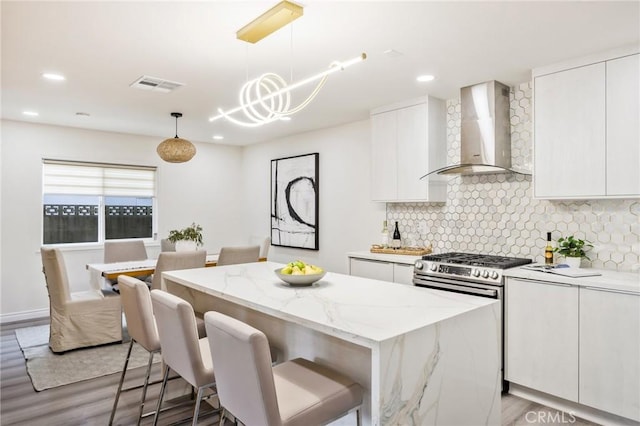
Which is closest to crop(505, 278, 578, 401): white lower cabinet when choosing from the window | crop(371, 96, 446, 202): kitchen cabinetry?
crop(371, 96, 446, 202): kitchen cabinetry

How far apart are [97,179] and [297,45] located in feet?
13.5

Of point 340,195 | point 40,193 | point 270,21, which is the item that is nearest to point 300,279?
point 270,21

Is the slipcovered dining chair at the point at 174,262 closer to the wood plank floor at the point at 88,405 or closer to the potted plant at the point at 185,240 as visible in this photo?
the potted plant at the point at 185,240

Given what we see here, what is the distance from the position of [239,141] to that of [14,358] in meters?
4.01

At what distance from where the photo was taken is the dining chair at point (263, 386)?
4.61 ft

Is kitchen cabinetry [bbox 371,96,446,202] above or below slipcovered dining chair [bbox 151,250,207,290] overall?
above

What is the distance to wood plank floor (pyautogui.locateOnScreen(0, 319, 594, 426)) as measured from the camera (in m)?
2.64

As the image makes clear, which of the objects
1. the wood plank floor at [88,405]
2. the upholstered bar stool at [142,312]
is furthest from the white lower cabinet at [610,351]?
the upholstered bar stool at [142,312]

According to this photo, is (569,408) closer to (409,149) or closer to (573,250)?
(573,250)

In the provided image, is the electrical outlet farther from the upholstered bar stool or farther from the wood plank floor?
the upholstered bar stool

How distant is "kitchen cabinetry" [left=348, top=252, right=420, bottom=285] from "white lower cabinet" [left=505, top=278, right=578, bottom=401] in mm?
926

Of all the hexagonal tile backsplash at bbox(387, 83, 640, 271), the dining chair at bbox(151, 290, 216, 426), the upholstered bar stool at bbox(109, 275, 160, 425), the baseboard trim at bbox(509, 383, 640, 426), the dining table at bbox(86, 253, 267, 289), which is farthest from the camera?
the dining table at bbox(86, 253, 267, 289)

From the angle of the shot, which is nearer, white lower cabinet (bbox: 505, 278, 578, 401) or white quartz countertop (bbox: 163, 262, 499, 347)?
white quartz countertop (bbox: 163, 262, 499, 347)

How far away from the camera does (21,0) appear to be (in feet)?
7.06
